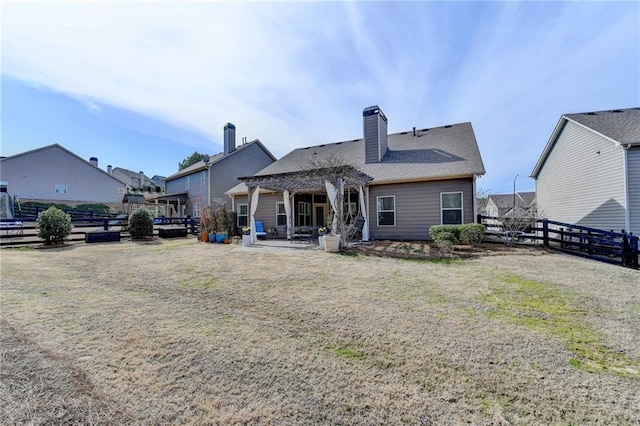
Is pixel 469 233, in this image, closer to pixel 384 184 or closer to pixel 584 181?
pixel 384 184

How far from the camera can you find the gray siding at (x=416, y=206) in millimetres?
10766

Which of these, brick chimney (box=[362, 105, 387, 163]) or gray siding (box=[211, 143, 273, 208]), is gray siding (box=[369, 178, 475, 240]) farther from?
gray siding (box=[211, 143, 273, 208])

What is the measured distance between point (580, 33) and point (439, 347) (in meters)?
10.8

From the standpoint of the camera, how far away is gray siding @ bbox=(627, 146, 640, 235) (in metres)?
9.31

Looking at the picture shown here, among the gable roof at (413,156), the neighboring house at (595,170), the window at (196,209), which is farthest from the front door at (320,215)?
the neighboring house at (595,170)

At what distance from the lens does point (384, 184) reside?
12.2 metres

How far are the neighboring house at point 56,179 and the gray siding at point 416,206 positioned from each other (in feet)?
92.3

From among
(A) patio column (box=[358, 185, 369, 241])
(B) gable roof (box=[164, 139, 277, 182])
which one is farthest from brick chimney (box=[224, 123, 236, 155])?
(A) patio column (box=[358, 185, 369, 241])

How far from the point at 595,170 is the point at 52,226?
869 inches

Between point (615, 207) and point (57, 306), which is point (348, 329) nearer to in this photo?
point (57, 306)

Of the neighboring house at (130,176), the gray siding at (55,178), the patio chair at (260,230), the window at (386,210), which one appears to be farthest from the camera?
the neighboring house at (130,176)

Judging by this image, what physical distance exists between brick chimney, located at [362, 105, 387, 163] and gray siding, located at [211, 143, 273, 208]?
35.6 ft

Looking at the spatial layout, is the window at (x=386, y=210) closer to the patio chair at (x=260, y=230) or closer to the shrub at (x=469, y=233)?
the shrub at (x=469, y=233)

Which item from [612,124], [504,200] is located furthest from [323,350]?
[504,200]
